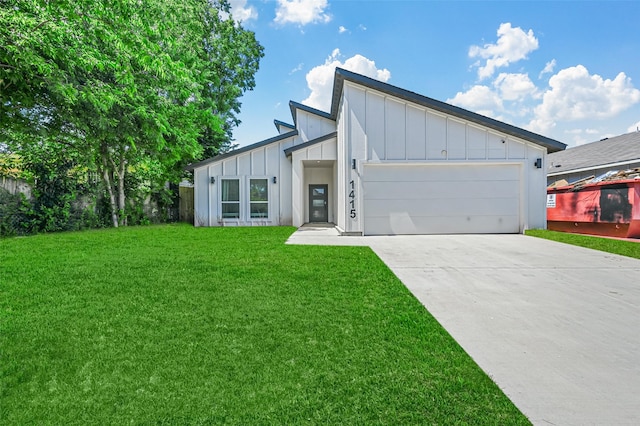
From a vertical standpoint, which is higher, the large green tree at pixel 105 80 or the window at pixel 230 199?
the large green tree at pixel 105 80

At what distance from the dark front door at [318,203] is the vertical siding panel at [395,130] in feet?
18.9

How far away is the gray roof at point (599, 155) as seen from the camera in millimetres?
12727

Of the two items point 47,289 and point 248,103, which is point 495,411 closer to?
point 47,289

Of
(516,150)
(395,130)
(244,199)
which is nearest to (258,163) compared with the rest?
(244,199)

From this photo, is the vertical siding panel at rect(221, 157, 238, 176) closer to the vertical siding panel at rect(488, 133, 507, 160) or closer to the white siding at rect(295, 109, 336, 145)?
the white siding at rect(295, 109, 336, 145)

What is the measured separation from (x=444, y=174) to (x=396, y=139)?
1.83m

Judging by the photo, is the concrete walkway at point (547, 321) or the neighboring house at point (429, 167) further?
the neighboring house at point (429, 167)

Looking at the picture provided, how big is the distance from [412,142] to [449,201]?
6.92 feet

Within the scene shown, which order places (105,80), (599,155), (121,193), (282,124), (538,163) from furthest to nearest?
(282,124) < (599,155) < (121,193) < (105,80) < (538,163)

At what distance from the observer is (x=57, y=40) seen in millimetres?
6332

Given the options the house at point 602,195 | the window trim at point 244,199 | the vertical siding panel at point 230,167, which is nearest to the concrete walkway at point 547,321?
the house at point 602,195

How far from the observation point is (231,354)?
228 centimetres

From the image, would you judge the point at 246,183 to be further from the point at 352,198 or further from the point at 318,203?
the point at 352,198

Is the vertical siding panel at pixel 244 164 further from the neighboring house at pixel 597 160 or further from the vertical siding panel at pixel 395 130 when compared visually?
the neighboring house at pixel 597 160
